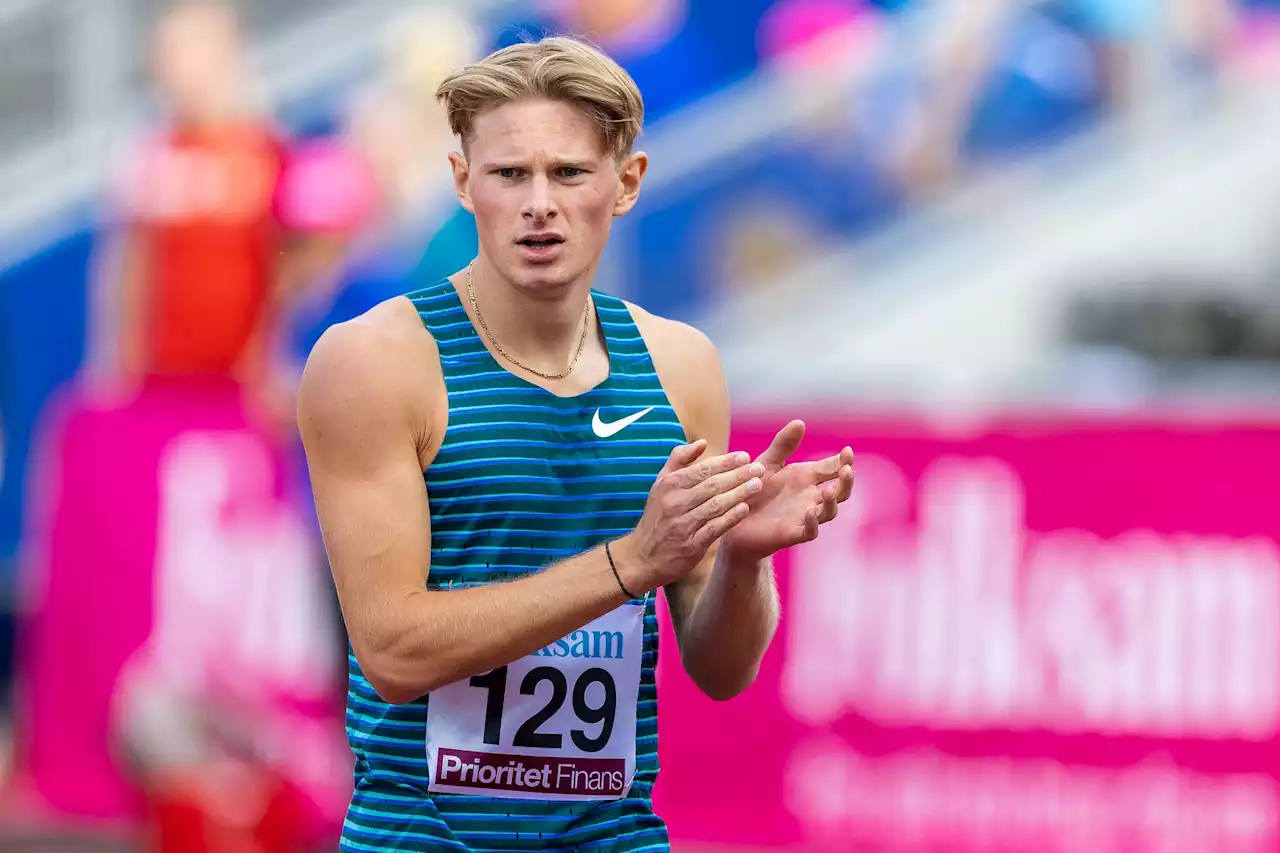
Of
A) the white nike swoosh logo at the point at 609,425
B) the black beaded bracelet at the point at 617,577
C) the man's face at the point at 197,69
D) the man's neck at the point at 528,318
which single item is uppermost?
the man's face at the point at 197,69

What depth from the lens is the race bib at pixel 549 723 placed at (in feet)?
11.0

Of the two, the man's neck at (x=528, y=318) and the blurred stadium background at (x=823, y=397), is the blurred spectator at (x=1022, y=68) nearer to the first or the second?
the blurred stadium background at (x=823, y=397)

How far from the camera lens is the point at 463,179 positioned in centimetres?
348

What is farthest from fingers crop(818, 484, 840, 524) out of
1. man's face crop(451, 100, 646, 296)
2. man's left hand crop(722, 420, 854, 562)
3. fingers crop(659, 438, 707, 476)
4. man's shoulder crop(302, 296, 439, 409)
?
man's shoulder crop(302, 296, 439, 409)

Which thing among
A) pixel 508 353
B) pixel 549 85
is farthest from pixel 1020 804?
pixel 549 85

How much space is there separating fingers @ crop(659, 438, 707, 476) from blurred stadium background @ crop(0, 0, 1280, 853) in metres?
4.28

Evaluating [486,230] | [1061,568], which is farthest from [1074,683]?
[486,230]

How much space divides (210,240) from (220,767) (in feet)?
9.33

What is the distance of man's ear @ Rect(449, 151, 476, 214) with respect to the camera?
345cm

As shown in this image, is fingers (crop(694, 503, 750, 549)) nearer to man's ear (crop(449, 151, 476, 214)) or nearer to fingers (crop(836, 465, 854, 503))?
fingers (crop(836, 465, 854, 503))

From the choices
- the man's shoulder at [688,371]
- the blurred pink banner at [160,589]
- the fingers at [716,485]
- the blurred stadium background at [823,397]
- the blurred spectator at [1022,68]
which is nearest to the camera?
the fingers at [716,485]

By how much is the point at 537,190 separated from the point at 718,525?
0.62 m

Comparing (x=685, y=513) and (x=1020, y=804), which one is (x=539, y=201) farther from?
(x=1020, y=804)

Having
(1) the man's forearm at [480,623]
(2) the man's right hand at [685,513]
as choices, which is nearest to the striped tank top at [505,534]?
(1) the man's forearm at [480,623]
